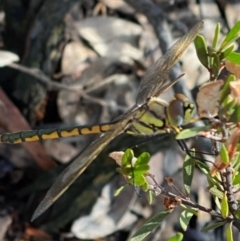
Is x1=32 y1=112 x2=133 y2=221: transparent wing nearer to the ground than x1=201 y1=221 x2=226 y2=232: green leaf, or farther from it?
farther from it

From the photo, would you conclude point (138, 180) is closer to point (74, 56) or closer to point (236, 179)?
point (236, 179)

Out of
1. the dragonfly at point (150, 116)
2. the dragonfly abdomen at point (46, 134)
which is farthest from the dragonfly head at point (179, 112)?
the dragonfly abdomen at point (46, 134)

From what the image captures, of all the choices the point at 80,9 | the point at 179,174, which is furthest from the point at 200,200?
the point at 80,9

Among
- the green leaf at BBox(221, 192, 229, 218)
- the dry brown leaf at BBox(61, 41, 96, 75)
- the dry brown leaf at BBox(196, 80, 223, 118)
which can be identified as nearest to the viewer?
the dry brown leaf at BBox(196, 80, 223, 118)

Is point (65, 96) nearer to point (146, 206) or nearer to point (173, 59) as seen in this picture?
point (146, 206)

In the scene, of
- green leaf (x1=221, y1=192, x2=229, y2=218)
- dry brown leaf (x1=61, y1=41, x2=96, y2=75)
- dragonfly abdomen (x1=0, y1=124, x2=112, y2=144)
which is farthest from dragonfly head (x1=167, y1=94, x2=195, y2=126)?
dry brown leaf (x1=61, y1=41, x2=96, y2=75)

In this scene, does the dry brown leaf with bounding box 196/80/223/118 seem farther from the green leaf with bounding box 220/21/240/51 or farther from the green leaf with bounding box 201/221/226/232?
the green leaf with bounding box 201/221/226/232

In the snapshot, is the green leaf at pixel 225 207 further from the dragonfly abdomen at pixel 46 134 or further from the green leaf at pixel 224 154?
the dragonfly abdomen at pixel 46 134
